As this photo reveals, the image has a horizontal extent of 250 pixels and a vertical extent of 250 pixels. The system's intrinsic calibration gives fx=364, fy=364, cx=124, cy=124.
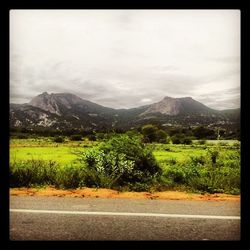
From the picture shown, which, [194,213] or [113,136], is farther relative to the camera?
[113,136]

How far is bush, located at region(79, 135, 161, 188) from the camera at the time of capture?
9.38m

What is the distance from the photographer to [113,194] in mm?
8203

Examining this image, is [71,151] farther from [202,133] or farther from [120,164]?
[202,133]

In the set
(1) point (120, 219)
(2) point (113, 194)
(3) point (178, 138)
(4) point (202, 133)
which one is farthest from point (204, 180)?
(3) point (178, 138)

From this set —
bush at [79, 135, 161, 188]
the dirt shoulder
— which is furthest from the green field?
the dirt shoulder

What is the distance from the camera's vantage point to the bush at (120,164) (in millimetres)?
9383

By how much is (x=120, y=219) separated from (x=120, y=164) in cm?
416

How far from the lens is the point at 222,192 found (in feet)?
28.5

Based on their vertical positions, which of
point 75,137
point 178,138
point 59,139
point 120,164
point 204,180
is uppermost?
point 120,164

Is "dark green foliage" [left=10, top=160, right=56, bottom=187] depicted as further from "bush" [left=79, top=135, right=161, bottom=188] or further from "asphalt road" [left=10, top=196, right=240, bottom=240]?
"asphalt road" [left=10, top=196, right=240, bottom=240]

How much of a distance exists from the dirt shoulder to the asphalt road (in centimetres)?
54
